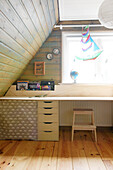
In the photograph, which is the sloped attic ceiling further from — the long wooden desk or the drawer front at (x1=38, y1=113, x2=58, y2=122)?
the drawer front at (x1=38, y1=113, x2=58, y2=122)

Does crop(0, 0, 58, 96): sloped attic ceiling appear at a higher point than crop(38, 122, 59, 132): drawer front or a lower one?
higher

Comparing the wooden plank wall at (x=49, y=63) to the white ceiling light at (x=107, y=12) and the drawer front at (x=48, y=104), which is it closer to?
the drawer front at (x=48, y=104)

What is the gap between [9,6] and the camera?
5.23 feet

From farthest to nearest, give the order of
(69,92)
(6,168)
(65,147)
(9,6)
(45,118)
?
(69,92)
(45,118)
(65,147)
(6,168)
(9,6)

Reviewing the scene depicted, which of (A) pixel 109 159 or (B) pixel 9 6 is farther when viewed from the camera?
(A) pixel 109 159

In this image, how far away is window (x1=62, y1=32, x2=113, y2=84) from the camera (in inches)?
132

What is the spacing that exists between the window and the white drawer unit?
2.98 ft

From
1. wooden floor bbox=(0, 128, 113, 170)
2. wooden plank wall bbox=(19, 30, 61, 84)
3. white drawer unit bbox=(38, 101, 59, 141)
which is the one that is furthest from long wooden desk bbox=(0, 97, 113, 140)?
wooden plank wall bbox=(19, 30, 61, 84)

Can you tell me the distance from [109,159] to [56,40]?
2.43 metres

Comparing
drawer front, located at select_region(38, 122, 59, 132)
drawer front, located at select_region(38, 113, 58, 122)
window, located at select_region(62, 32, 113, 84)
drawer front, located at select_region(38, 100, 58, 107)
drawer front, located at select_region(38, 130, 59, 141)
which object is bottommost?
drawer front, located at select_region(38, 130, 59, 141)

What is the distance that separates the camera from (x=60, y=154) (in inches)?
82.8

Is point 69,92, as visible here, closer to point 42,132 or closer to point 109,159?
point 42,132

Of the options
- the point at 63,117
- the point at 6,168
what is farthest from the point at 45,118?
the point at 6,168

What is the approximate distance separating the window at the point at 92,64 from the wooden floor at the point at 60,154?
48.9 inches
